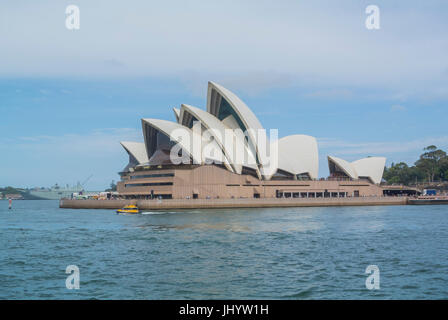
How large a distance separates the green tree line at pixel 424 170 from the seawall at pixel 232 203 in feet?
165

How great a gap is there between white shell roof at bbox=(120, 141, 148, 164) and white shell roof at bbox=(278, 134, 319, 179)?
979 inches

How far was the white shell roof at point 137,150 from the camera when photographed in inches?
3366

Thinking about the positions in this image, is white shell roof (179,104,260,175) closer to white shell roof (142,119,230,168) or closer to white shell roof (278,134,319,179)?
white shell roof (142,119,230,168)

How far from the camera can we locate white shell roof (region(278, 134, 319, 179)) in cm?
8306

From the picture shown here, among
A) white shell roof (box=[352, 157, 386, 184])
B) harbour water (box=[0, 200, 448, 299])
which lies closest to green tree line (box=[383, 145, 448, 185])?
white shell roof (box=[352, 157, 386, 184])

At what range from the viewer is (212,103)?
76875 millimetres

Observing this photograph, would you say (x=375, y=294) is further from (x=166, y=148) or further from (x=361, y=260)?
(x=166, y=148)

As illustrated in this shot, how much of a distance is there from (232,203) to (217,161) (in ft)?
24.2

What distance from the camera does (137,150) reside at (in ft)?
287

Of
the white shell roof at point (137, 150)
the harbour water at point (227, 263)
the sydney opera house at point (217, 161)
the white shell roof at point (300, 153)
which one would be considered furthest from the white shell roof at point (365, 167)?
the harbour water at point (227, 263)

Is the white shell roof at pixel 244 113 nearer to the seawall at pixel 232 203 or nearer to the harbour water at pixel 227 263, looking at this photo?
the seawall at pixel 232 203

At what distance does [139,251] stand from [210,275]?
7.88m

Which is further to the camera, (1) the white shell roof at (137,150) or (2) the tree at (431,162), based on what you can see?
(2) the tree at (431,162)

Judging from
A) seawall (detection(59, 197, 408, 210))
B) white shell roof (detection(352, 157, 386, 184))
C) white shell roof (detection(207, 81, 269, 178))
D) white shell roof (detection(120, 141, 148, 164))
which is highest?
white shell roof (detection(207, 81, 269, 178))
